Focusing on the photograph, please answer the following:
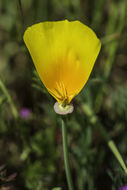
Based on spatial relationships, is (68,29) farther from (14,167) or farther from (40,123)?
(14,167)

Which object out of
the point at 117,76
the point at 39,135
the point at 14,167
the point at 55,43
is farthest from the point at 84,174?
the point at 117,76

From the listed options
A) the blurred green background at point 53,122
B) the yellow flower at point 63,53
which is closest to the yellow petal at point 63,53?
the yellow flower at point 63,53

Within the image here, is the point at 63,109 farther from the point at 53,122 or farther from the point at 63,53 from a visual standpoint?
the point at 53,122

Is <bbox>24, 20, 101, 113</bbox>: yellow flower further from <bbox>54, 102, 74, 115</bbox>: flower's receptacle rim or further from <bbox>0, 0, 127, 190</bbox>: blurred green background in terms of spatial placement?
<bbox>0, 0, 127, 190</bbox>: blurred green background

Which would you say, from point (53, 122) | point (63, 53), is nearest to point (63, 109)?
point (63, 53)

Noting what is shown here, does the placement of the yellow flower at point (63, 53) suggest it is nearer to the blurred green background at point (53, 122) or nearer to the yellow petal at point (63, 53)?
the yellow petal at point (63, 53)

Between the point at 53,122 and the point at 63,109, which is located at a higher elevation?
the point at 63,109
